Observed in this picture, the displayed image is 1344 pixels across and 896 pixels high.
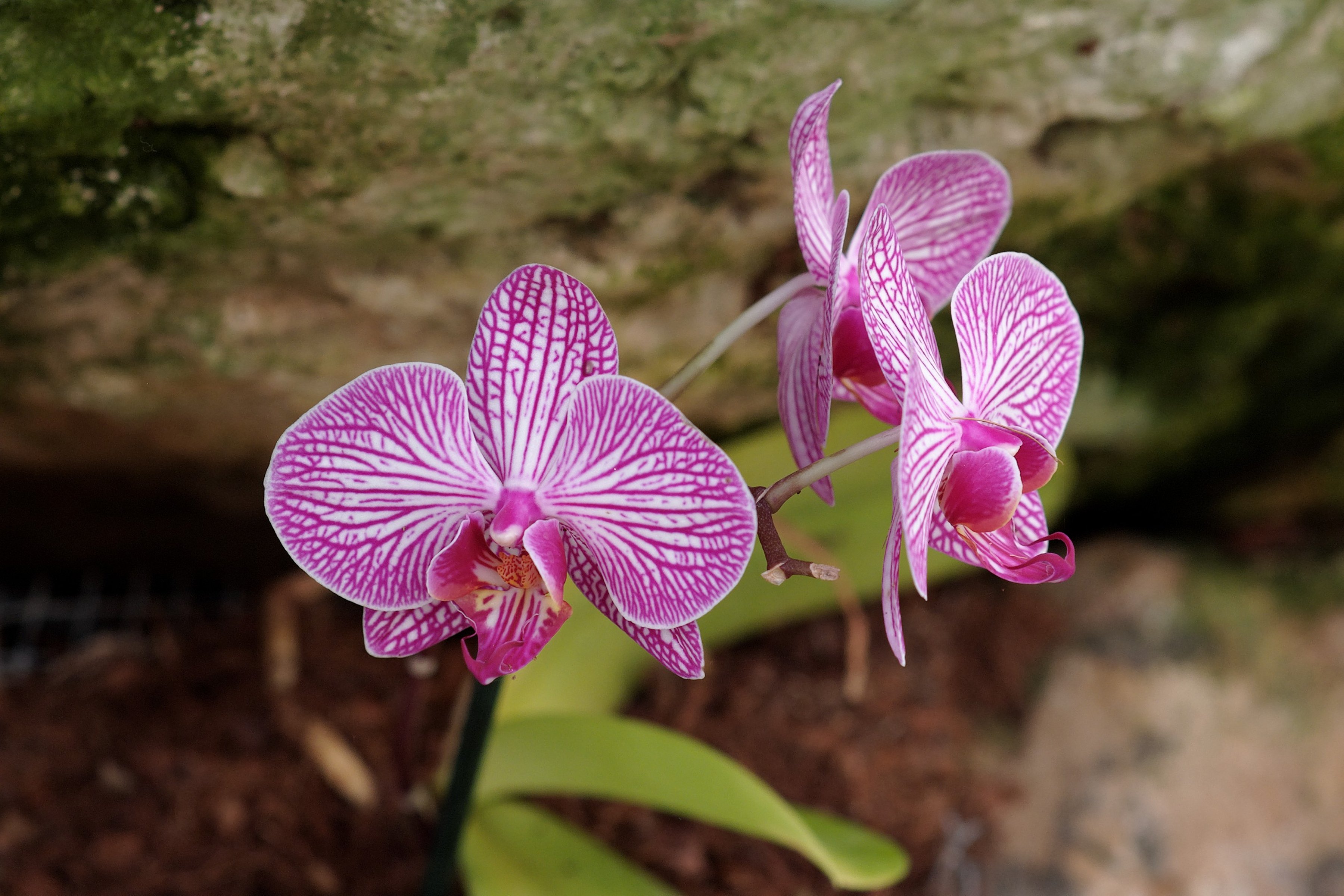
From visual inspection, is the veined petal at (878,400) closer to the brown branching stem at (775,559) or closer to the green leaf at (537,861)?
the brown branching stem at (775,559)

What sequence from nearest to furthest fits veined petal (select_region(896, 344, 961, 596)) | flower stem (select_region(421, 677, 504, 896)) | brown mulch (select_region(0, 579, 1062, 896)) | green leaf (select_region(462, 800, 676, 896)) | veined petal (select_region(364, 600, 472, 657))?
veined petal (select_region(896, 344, 961, 596))
veined petal (select_region(364, 600, 472, 657))
flower stem (select_region(421, 677, 504, 896))
green leaf (select_region(462, 800, 676, 896))
brown mulch (select_region(0, 579, 1062, 896))

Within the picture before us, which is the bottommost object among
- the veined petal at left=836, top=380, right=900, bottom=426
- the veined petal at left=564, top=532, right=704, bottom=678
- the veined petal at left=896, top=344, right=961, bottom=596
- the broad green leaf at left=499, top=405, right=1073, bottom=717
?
the broad green leaf at left=499, top=405, right=1073, bottom=717

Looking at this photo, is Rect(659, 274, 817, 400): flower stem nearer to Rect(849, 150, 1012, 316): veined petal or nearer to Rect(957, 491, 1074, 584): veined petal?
Rect(849, 150, 1012, 316): veined petal

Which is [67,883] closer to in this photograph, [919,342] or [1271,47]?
[919,342]

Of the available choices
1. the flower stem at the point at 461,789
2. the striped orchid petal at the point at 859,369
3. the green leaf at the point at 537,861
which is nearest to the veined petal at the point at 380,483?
the flower stem at the point at 461,789

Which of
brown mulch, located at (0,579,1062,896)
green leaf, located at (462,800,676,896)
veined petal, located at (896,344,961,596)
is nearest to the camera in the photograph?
veined petal, located at (896,344,961,596)

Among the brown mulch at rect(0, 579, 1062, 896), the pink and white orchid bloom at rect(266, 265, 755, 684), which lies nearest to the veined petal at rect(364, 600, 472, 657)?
the pink and white orchid bloom at rect(266, 265, 755, 684)
